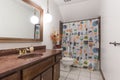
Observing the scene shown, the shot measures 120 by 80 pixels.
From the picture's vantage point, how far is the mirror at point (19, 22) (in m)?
1.45

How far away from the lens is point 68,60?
299 centimetres

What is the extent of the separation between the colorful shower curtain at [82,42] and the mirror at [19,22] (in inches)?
60.8

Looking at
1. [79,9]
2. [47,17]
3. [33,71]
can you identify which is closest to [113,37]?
[33,71]

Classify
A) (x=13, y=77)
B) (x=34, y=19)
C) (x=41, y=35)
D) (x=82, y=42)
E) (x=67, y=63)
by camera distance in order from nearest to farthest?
1. (x=13, y=77)
2. (x=34, y=19)
3. (x=41, y=35)
4. (x=67, y=63)
5. (x=82, y=42)

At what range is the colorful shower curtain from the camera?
10.4ft

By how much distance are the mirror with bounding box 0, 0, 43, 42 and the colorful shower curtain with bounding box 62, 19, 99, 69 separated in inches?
60.8

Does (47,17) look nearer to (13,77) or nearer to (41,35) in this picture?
(41,35)

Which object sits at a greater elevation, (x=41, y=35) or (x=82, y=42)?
(x=41, y=35)

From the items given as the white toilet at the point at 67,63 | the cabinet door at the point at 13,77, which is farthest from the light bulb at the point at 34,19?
the white toilet at the point at 67,63

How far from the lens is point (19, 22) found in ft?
5.68

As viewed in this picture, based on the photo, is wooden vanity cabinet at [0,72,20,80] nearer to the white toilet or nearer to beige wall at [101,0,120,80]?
beige wall at [101,0,120,80]

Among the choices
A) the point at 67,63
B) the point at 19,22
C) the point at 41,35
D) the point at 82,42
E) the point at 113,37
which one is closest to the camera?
the point at 113,37

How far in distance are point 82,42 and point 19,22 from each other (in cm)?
232

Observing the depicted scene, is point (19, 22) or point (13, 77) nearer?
point (13, 77)
